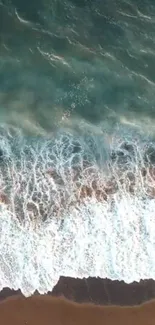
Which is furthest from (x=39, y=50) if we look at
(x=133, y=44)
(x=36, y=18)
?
(x=133, y=44)

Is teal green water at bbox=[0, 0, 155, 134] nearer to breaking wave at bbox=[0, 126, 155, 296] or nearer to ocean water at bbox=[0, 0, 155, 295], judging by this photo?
ocean water at bbox=[0, 0, 155, 295]

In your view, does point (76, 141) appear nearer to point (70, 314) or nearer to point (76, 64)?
point (76, 64)

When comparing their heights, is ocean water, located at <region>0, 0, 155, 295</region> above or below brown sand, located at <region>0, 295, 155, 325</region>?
above

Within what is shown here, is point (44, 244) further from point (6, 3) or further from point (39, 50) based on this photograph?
point (6, 3)

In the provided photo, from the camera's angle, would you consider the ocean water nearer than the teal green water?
Yes

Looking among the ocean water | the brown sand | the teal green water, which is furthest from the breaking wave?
the teal green water

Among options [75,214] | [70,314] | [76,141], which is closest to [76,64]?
[76,141]
